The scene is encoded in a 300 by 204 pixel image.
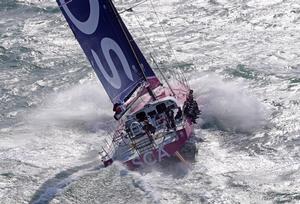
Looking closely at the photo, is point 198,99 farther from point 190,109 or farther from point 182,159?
point 182,159

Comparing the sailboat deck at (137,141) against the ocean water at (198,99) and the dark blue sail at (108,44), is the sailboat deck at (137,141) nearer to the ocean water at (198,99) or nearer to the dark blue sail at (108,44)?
the ocean water at (198,99)

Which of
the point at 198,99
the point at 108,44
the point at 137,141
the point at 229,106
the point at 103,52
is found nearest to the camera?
the point at 137,141

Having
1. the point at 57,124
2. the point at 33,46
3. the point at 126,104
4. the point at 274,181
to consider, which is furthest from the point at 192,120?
the point at 33,46

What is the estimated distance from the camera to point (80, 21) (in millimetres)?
17938

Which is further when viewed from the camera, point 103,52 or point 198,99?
point 198,99

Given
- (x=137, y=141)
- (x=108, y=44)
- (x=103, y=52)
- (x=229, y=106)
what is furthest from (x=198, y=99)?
(x=108, y=44)

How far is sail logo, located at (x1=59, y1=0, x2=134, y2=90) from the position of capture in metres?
17.7

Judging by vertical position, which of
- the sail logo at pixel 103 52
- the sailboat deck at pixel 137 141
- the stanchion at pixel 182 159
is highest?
the sail logo at pixel 103 52

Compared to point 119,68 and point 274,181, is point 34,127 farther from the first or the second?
point 274,181

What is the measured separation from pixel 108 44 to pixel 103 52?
0.36m

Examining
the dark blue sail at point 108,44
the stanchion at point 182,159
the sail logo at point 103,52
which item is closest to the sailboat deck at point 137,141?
the stanchion at point 182,159

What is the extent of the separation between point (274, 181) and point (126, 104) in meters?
6.02

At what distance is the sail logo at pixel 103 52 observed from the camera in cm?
1773

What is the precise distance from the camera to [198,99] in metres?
22.0
